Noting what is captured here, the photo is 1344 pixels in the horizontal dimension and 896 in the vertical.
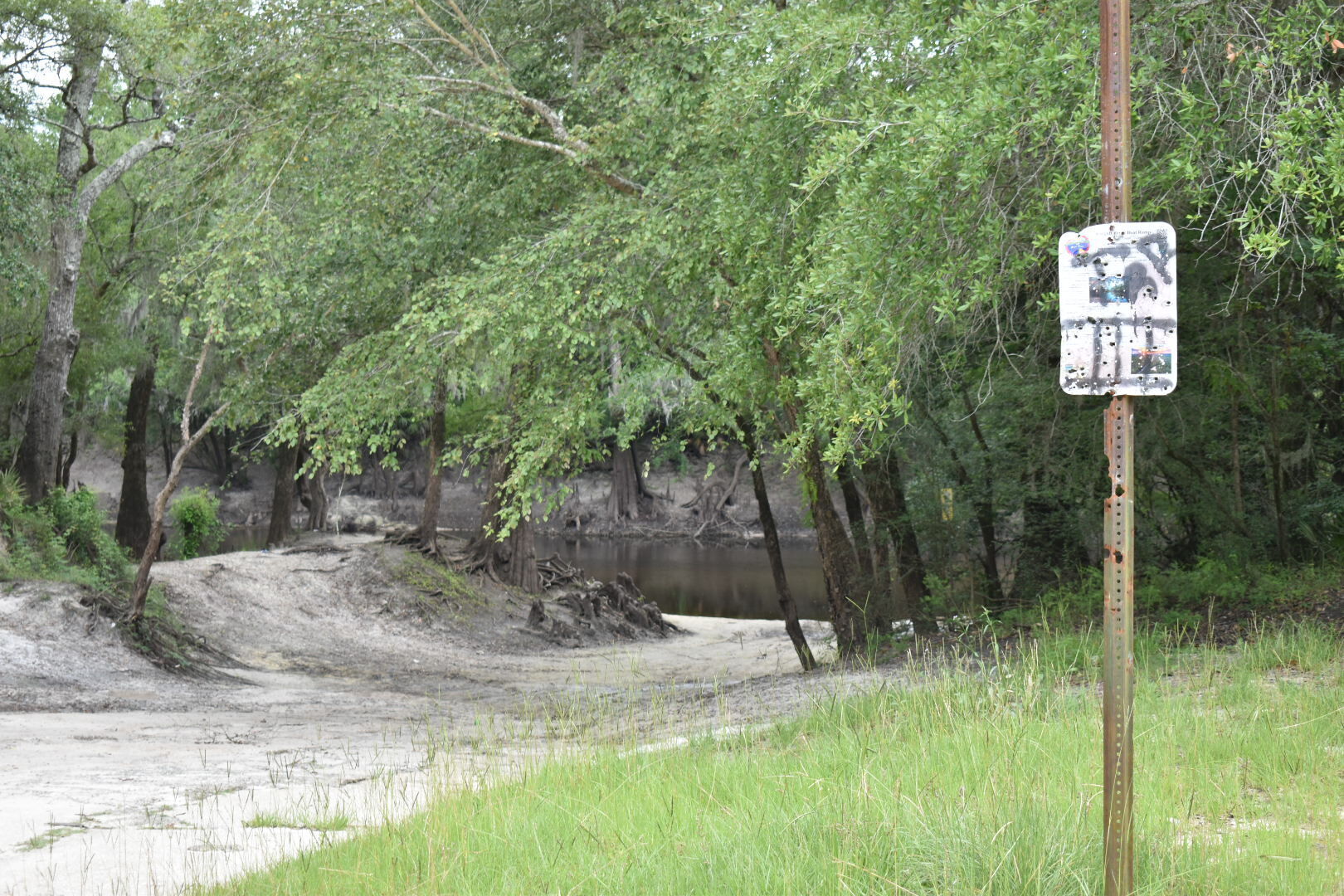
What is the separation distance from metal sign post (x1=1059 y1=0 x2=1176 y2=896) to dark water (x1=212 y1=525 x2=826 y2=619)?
22.2m

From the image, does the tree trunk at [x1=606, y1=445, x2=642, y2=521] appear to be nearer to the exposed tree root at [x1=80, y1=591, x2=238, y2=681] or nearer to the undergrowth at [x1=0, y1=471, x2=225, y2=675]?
the undergrowth at [x1=0, y1=471, x2=225, y2=675]

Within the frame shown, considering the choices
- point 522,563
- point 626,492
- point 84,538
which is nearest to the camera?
point 84,538

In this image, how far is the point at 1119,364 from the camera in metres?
3.68

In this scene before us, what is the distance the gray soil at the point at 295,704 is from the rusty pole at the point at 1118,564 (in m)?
3.14

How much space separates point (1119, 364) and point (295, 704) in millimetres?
11162

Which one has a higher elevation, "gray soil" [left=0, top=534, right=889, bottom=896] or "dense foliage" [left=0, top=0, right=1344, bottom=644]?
"dense foliage" [left=0, top=0, right=1344, bottom=644]

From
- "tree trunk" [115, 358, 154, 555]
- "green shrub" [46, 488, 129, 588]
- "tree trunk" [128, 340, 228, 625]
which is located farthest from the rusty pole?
"tree trunk" [115, 358, 154, 555]

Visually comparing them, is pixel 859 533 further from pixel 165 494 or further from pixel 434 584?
pixel 434 584

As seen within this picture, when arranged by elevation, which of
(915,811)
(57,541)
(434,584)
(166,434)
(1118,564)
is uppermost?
(166,434)

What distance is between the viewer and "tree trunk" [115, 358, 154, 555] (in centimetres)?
2570

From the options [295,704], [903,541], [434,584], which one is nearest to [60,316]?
[434,584]

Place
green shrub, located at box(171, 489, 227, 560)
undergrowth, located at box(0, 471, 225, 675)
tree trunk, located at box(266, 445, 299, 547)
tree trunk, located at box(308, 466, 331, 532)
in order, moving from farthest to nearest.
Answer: tree trunk, located at box(308, 466, 331, 532)
green shrub, located at box(171, 489, 227, 560)
tree trunk, located at box(266, 445, 299, 547)
undergrowth, located at box(0, 471, 225, 675)

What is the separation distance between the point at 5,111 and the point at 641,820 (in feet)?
55.8

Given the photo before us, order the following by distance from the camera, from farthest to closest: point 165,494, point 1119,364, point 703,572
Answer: point 703,572 < point 165,494 < point 1119,364
